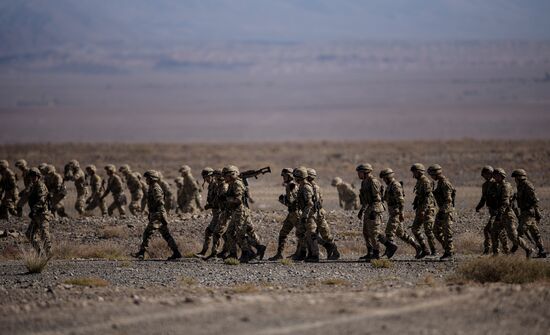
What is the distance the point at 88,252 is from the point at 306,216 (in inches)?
195

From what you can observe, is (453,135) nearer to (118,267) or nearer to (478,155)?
(478,155)

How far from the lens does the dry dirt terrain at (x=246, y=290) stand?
41.5 ft

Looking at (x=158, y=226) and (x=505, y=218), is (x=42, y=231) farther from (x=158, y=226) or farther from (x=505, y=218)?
(x=505, y=218)

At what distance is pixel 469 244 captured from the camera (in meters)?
22.1

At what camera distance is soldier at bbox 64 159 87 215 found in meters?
28.6

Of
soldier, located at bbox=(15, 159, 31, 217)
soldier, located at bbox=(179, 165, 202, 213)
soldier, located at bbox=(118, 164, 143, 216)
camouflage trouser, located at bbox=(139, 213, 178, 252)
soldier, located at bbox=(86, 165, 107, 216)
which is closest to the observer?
camouflage trouser, located at bbox=(139, 213, 178, 252)

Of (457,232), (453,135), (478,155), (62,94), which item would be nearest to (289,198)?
(457,232)

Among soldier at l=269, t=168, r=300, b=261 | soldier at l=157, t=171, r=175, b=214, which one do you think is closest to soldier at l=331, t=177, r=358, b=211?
soldier at l=157, t=171, r=175, b=214

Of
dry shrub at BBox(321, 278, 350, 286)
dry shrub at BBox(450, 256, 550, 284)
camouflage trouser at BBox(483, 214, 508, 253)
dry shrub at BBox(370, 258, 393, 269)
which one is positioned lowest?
dry shrub at BBox(321, 278, 350, 286)

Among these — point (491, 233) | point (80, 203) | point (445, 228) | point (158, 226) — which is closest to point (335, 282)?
point (445, 228)

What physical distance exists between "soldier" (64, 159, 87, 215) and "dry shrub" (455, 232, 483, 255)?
10854 millimetres

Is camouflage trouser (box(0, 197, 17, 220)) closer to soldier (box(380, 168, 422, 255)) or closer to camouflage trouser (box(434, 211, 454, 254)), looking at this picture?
soldier (box(380, 168, 422, 255))

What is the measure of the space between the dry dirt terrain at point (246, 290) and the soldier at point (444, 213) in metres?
0.32

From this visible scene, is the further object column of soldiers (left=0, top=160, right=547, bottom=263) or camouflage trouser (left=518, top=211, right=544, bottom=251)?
camouflage trouser (left=518, top=211, right=544, bottom=251)
